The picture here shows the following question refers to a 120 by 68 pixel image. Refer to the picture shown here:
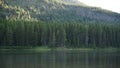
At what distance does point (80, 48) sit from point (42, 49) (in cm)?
2145

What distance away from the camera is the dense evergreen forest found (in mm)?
125250

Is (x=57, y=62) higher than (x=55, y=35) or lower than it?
lower

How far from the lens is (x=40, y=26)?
135125mm

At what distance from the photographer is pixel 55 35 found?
450 feet

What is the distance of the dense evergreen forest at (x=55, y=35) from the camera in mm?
125250

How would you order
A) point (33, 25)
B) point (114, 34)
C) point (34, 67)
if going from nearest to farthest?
point (34, 67), point (33, 25), point (114, 34)

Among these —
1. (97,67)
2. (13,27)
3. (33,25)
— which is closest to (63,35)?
(33,25)

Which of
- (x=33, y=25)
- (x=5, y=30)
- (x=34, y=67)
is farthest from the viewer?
(x=33, y=25)

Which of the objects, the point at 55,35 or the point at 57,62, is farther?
the point at 55,35

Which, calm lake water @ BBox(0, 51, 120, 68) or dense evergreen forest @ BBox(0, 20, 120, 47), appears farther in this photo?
dense evergreen forest @ BBox(0, 20, 120, 47)

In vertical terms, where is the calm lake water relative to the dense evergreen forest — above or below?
below

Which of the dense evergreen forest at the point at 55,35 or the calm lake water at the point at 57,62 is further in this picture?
the dense evergreen forest at the point at 55,35

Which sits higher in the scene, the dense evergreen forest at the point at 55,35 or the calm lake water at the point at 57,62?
the dense evergreen forest at the point at 55,35

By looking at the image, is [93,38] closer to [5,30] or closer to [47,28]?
[47,28]
